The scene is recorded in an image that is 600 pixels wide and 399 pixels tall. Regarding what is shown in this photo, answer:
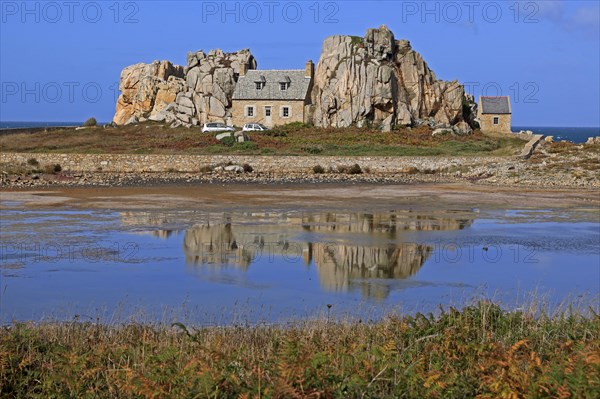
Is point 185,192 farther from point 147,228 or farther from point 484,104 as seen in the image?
point 484,104

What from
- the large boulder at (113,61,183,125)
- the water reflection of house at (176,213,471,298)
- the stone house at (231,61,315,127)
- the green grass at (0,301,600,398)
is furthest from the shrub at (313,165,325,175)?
the green grass at (0,301,600,398)

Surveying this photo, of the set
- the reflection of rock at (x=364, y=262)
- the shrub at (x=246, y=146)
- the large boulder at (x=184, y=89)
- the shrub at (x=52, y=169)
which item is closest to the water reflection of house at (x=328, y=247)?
the reflection of rock at (x=364, y=262)

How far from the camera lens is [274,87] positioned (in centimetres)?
7450

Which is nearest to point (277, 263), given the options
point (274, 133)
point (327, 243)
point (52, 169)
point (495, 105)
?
point (327, 243)

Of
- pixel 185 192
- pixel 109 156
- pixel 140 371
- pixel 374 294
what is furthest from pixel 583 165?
pixel 140 371

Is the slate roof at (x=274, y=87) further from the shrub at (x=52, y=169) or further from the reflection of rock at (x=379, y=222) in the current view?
the reflection of rock at (x=379, y=222)

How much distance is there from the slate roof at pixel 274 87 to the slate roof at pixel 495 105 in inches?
778

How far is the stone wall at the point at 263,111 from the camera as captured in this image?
73438mm

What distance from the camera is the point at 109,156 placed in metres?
55.7

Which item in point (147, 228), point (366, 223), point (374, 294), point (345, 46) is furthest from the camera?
point (345, 46)

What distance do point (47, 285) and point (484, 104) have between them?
70.8m

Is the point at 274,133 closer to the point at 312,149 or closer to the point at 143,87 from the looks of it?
the point at 312,149

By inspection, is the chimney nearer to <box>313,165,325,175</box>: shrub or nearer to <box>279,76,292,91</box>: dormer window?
<box>279,76,292,91</box>: dormer window

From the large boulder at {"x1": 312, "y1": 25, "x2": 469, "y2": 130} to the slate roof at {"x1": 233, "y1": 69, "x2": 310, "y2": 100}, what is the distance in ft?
4.78
